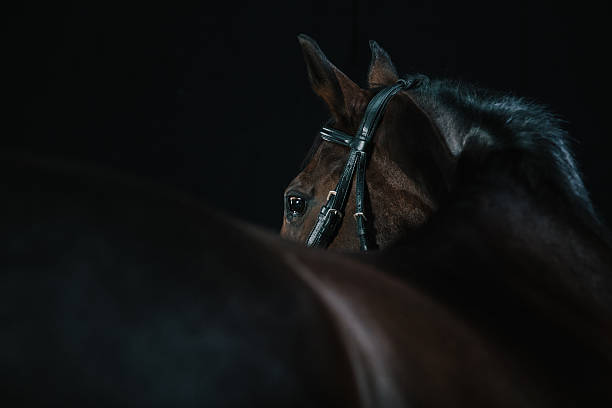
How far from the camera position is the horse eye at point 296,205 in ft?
3.68

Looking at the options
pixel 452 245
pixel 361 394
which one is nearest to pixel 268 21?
pixel 452 245

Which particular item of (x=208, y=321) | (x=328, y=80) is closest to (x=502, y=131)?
(x=328, y=80)

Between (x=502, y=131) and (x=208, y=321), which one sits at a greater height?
(x=502, y=131)

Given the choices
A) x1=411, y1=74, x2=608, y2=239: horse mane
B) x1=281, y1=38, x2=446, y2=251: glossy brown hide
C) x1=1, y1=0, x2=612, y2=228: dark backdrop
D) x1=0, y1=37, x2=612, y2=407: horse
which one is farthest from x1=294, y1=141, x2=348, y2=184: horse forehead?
x1=1, y1=0, x2=612, y2=228: dark backdrop

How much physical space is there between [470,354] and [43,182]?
0.34 meters

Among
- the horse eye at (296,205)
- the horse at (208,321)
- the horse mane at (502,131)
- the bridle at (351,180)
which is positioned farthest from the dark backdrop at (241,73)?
the horse at (208,321)

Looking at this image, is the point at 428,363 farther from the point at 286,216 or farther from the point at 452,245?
the point at 286,216

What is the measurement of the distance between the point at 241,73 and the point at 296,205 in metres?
1.17

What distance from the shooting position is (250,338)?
1.15 ft

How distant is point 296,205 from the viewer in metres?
1.13

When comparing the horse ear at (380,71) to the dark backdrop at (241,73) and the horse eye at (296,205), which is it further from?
the dark backdrop at (241,73)

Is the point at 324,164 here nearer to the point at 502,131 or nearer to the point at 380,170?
the point at 380,170

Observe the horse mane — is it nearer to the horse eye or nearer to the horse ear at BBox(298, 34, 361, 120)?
the horse ear at BBox(298, 34, 361, 120)

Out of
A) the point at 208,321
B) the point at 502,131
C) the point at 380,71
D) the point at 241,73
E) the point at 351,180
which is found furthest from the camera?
the point at 241,73
